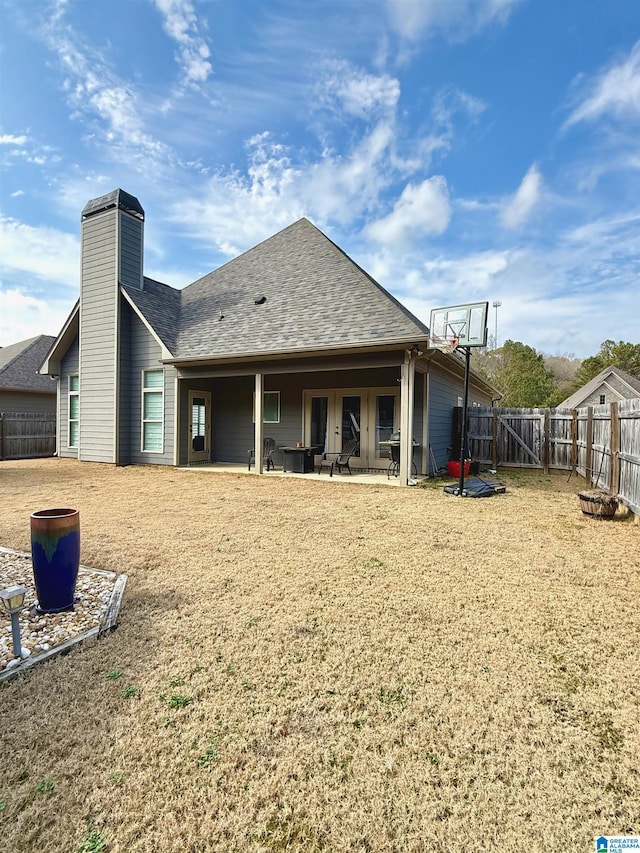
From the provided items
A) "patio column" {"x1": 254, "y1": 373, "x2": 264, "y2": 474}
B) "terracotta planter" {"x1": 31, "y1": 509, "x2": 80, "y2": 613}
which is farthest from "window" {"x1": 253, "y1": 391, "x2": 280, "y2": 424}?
"terracotta planter" {"x1": 31, "y1": 509, "x2": 80, "y2": 613}

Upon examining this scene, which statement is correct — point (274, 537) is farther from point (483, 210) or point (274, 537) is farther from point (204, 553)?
point (483, 210)

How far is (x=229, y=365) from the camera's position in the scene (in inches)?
429

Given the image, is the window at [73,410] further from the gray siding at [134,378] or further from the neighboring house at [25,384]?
the neighboring house at [25,384]

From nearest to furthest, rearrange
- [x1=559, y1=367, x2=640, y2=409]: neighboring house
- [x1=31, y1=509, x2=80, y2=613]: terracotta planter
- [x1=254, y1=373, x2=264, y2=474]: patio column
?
[x1=31, y1=509, x2=80, y2=613]: terracotta planter < [x1=254, y1=373, x2=264, y2=474]: patio column < [x1=559, y1=367, x2=640, y2=409]: neighboring house

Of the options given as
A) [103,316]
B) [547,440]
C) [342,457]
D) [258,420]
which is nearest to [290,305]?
[258,420]

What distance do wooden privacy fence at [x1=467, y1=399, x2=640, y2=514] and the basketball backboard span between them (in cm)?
265

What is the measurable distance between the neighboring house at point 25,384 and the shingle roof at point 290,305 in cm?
892

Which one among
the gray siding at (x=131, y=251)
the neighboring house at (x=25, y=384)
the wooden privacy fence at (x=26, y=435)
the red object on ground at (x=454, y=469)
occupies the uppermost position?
the gray siding at (x=131, y=251)

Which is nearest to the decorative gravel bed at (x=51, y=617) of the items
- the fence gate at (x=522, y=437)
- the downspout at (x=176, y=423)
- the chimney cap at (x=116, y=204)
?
the downspout at (x=176, y=423)

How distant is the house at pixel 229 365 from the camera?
10.4m

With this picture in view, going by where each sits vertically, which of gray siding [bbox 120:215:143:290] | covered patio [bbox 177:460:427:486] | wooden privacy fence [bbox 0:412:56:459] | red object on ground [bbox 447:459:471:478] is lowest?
covered patio [bbox 177:460:427:486]

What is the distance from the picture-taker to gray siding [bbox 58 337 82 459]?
44.3 ft

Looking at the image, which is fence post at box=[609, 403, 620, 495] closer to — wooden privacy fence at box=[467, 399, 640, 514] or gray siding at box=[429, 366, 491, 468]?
wooden privacy fence at box=[467, 399, 640, 514]

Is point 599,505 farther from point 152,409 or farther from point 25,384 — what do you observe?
point 25,384
